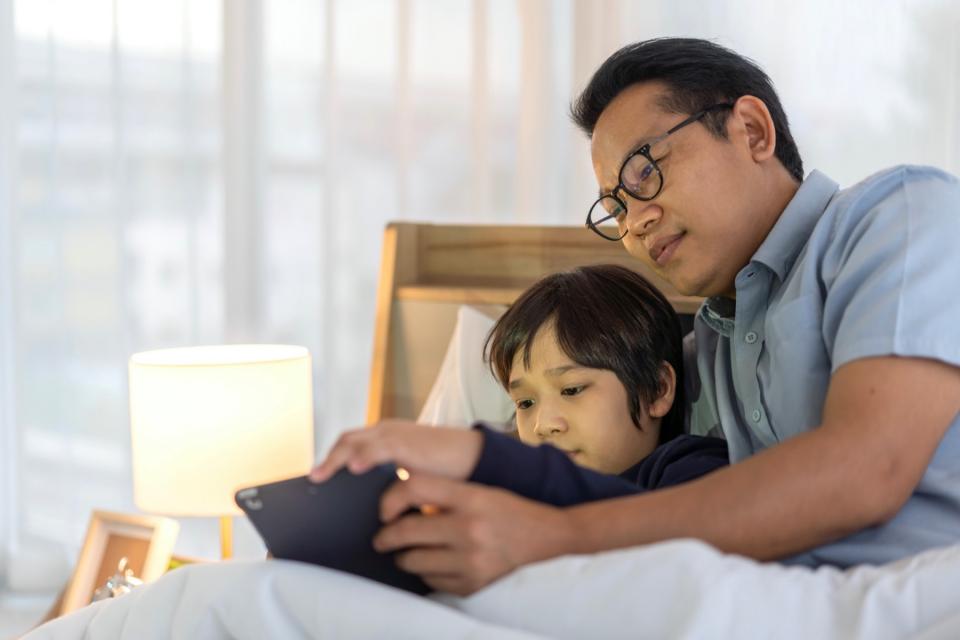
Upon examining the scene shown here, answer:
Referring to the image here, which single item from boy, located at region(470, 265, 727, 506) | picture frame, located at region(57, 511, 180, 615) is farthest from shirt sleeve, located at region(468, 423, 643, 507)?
picture frame, located at region(57, 511, 180, 615)

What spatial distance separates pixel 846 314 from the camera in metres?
1.10

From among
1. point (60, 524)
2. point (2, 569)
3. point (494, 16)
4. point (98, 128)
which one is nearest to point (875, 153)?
point (494, 16)

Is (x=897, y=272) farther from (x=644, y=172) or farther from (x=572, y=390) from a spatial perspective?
(x=572, y=390)

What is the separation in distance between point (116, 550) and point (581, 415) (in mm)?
1019

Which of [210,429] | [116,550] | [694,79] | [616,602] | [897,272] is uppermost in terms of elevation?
[694,79]

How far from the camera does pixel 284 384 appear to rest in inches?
75.7

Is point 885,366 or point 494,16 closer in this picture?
point 885,366

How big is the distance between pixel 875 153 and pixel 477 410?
0.92 m

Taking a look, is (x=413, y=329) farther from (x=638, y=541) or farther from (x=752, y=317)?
(x=638, y=541)

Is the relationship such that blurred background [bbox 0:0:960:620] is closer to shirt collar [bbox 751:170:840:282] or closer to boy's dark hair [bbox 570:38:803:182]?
boy's dark hair [bbox 570:38:803:182]

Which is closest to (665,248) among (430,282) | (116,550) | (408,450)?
(408,450)

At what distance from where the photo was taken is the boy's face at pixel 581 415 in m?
1.51

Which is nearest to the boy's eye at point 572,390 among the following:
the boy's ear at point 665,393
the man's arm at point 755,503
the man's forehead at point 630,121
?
the boy's ear at point 665,393

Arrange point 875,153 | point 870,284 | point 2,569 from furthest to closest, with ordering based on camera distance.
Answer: point 2,569 → point 875,153 → point 870,284
